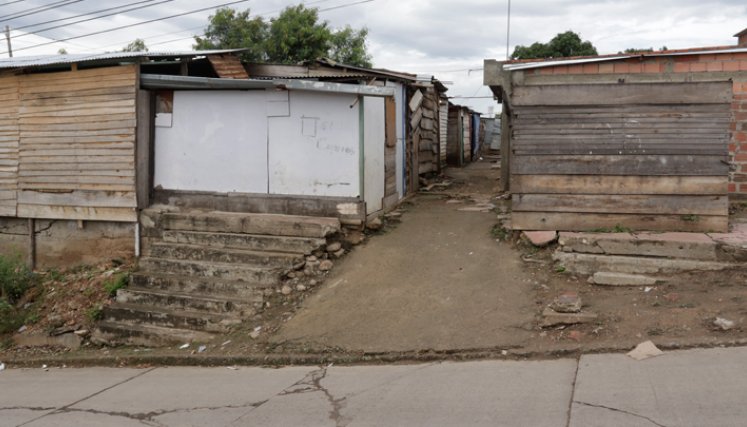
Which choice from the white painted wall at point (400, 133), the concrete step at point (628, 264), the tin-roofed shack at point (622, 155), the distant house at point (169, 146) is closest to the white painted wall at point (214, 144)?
the distant house at point (169, 146)

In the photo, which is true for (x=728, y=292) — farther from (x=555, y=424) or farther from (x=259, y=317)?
(x=259, y=317)

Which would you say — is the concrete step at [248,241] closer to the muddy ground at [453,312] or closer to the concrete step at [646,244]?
the muddy ground at [453,312]

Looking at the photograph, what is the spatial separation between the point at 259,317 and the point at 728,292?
5115mm

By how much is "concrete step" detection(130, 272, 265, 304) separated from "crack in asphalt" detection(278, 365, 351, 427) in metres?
1.98

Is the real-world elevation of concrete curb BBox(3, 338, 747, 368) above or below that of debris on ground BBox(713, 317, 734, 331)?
below

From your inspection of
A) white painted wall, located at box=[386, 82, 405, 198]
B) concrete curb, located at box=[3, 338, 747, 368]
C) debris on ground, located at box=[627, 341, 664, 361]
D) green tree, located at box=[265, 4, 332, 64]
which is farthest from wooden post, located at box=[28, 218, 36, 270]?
green tree, located at box=[265, 4, 332, 64]

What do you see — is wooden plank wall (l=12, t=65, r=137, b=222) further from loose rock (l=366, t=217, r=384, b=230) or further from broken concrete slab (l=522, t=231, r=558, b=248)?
broken concrete slab (l=522, t=231, r=558, b=248)

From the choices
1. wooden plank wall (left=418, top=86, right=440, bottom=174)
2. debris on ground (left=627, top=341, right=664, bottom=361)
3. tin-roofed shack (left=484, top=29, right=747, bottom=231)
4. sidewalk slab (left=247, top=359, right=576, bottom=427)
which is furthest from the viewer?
wooden plank wall (left=418, top=86, right=440, bottom=174)

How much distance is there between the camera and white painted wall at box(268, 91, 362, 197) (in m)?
8.42

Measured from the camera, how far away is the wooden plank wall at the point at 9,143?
33.1 feet

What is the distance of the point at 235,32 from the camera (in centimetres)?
2356

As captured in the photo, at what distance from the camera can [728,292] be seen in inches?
237

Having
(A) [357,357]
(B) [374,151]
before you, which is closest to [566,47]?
(B) [374,151]

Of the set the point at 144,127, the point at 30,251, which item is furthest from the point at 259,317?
the point at 30,251
